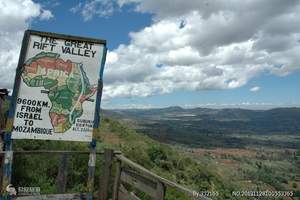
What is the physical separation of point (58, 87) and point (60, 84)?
0.06m

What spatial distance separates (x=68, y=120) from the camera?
246 inches

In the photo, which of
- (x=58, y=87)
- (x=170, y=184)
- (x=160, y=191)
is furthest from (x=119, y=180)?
(x=170, y=184)

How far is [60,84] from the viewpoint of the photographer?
6.19 metres

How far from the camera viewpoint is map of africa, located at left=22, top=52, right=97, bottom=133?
19.8 ft

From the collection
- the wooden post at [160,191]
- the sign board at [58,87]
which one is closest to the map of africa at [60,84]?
the sign board at [58,87]

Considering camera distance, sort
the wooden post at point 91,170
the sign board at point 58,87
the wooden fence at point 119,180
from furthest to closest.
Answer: the wooden post at point 91,170 < the sign board at point 58,87 < the wooden fence at point 119,180

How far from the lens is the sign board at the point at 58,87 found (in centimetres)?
598

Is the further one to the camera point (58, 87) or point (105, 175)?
point (105, 175)

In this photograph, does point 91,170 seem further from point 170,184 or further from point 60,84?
point 170,184

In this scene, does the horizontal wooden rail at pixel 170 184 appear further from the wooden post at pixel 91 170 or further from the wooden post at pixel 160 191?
the wooden post at pixel 91 170

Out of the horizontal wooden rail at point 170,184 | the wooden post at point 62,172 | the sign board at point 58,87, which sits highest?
the sign board at point 58,87

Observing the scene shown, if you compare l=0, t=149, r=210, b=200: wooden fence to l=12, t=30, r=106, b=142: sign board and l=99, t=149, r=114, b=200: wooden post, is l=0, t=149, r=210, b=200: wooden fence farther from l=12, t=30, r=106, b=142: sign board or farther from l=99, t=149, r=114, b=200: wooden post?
l=12, t=30, r=106, b=142: sign board

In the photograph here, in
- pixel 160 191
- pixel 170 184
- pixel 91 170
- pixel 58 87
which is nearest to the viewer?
pixel 170 184

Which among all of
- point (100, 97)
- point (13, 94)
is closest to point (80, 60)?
point (100, 97)
